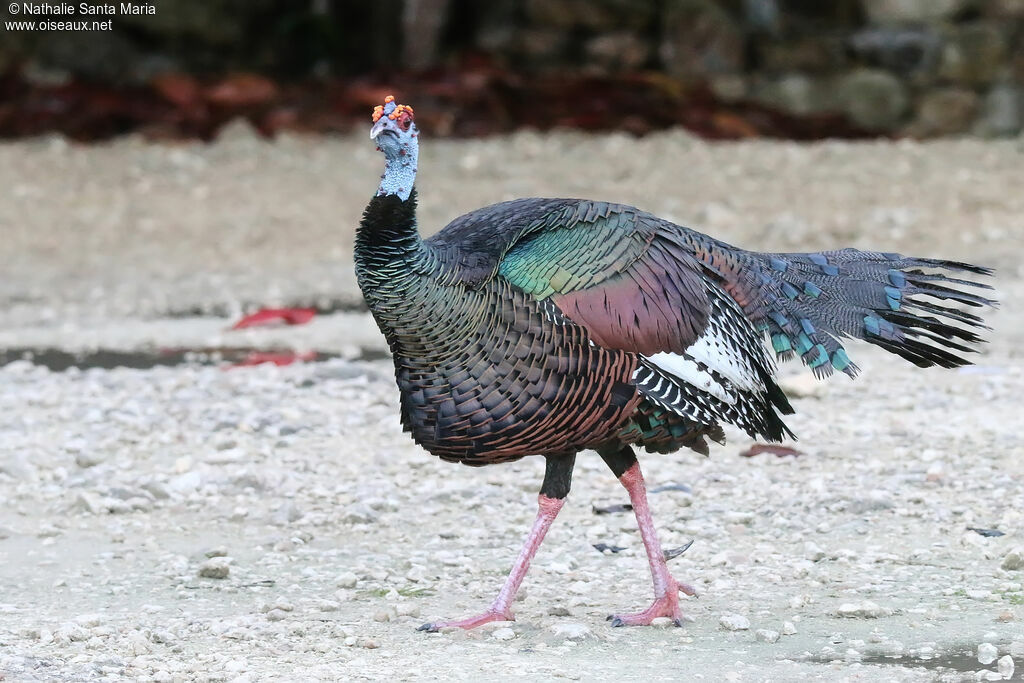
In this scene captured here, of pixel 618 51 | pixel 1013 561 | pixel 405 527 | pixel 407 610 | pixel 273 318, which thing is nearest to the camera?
pixel 407 610

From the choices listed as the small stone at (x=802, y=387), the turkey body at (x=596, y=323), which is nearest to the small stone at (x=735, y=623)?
the turkey body at (x=596, y=323)

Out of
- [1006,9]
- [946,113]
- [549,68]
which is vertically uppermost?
[1006,9]

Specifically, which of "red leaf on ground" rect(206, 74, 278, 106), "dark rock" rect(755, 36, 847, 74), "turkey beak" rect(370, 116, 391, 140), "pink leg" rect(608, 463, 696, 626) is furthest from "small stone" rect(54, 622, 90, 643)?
"dark rock" rect(755, 36, 847, 74)

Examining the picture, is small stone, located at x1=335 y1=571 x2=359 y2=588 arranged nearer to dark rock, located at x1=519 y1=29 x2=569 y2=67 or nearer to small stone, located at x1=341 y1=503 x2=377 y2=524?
small stone, located at x1=341 y1=503 x2=377 y2=524

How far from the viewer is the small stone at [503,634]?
5453 mm

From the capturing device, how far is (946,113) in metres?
18.1

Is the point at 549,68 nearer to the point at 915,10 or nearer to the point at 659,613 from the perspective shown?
the point at 915,10

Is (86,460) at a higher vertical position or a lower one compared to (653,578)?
higher

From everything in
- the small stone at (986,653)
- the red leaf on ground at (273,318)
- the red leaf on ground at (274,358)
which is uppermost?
the red leaf on ground at (273,318)

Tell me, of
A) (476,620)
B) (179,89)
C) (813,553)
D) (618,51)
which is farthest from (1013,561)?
(179,89)

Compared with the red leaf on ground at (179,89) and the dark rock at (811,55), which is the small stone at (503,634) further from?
the dark rock at (811,55)

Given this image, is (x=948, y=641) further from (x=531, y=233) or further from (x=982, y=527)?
(x=531, y=233)

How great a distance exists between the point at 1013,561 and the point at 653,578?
136cm

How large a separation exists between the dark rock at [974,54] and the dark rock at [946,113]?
0.19 meters
